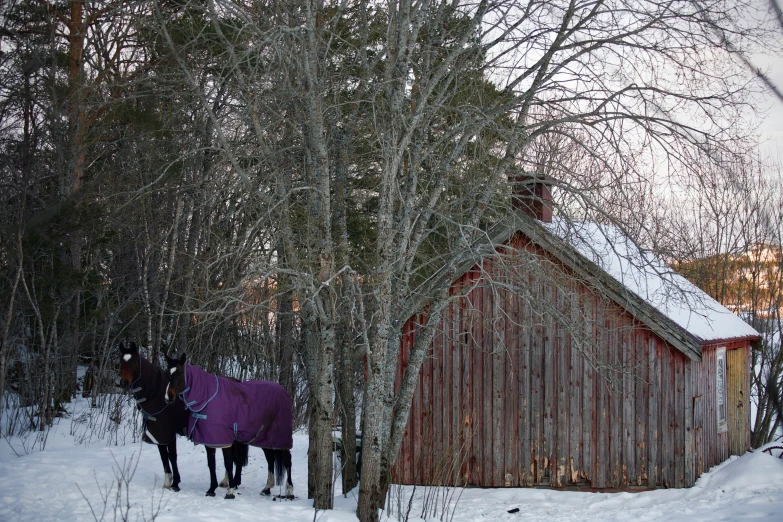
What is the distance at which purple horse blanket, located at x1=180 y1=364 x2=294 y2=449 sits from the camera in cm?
920

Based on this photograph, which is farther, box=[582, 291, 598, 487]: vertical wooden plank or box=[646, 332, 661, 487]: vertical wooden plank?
box=[582, 291, 598, 487]: vertical wooden plank

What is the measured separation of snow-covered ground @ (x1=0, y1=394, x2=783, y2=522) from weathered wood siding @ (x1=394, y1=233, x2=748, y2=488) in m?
0.42

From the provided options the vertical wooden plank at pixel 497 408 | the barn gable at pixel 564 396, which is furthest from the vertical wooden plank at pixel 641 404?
the vertical wooden plank at pixel 497 408

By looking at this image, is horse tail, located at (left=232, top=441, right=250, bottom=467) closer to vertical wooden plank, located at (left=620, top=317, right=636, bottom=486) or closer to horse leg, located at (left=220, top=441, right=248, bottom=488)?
horse leg, located at (left=220, top=441, right=248, bottom=488)

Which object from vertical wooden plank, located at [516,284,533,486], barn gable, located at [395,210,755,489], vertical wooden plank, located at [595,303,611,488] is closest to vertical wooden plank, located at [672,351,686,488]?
barn gable, located at [395,210,755,489]

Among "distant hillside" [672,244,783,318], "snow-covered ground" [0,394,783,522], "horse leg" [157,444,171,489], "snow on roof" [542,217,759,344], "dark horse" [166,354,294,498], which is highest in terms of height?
"distant hillside" [672,244,783,318]

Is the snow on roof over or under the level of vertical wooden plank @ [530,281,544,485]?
over

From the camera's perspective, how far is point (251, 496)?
970cm

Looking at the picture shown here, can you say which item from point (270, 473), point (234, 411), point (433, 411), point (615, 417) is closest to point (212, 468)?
point (234, 411)

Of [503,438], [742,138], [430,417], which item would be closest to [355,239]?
[430,417]

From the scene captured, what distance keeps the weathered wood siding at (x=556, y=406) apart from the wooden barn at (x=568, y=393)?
2 cm

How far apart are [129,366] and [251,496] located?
2482 millimetres

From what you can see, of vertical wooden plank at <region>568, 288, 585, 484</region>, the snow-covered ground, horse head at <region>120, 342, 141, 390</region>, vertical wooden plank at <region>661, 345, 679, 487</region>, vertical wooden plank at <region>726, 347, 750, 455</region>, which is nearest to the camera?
the snow-covered ground

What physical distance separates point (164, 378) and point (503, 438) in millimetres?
6189
